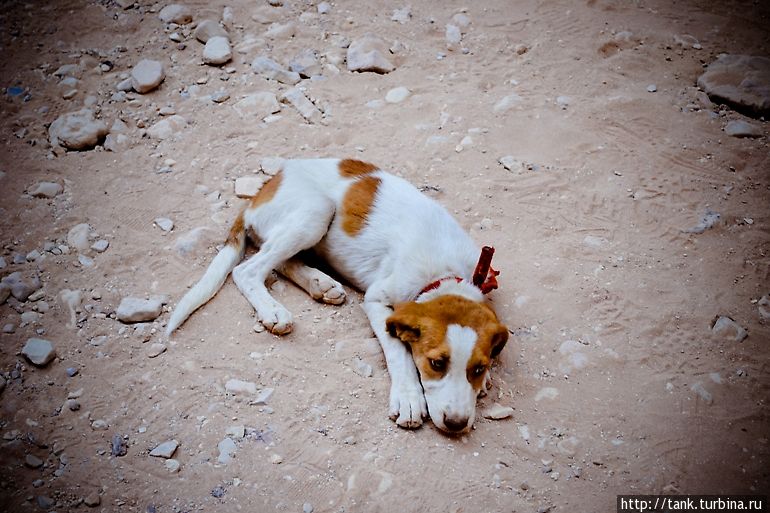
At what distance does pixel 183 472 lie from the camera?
291cm

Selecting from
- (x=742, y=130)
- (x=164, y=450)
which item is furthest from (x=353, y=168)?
(x=742, y=130)

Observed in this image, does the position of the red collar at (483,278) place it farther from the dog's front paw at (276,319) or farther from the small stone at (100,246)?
the small stone at (100,246)

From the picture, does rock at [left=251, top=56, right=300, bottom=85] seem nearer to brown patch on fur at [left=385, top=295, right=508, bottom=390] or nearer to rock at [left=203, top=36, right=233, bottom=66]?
rock at [left=203, top=36, right=233, bottom=66]

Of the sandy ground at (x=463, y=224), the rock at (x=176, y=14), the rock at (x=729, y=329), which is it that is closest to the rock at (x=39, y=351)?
Answer: the sandy ground at (x=463, y=224)

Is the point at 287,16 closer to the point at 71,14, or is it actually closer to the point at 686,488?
the point at 71,14

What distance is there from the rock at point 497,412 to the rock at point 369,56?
3.49m

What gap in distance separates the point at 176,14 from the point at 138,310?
11.8 ft

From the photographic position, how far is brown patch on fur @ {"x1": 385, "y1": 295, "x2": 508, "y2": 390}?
3.17 meters

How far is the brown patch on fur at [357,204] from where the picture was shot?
4039 millimetres

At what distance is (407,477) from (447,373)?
1.84 feet

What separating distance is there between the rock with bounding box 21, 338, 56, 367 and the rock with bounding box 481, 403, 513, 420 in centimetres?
243

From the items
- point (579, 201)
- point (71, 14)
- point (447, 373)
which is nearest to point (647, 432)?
point (447, 373)

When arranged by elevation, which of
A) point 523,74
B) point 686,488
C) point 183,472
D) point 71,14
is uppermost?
point 71,14

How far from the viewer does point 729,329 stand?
3648mm
